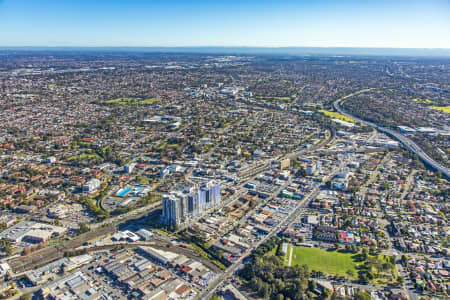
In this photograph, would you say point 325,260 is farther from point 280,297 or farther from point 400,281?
point 280,297

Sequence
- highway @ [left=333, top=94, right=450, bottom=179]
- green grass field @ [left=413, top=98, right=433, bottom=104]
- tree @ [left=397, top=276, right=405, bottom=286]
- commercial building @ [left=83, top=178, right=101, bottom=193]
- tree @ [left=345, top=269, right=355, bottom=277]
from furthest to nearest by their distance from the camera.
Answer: green grass field @ [left=413, top=98, right=433, bottom=104] < highway @ [left=333, top=94, right=450, bottom=179] < commercial building @ [left=83, top=178, right=101, bottom=193] < tree @ [left=345, top=269, right=355, bottom=277] < tree @ [left=397, top=276, right=405, bottom=286]

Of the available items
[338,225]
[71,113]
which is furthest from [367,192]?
[71,113]

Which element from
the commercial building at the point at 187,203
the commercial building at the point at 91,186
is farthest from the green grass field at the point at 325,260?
the commercial building at the point at 91,186

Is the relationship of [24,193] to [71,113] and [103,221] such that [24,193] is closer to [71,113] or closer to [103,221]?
[103,221]

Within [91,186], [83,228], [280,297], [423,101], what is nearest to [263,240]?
[280,297]

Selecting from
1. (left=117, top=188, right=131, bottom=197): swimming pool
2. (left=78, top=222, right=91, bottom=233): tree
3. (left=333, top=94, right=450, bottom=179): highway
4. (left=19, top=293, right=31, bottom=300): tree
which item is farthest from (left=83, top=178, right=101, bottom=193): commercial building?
(left=333, top=94, right=450, bottom=179): highway

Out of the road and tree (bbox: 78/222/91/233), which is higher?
tree (bbox: 78/222/91/233)

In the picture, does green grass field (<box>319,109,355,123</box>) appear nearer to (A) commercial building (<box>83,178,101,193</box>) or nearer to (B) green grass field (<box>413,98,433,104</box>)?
(B) green grass field (<box>413,98,433,104</box>)

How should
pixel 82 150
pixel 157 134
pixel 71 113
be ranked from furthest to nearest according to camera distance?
pixel 71 113
pixel 157 134
pixel 82 150
